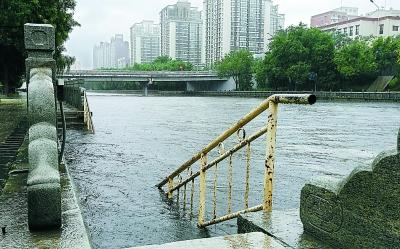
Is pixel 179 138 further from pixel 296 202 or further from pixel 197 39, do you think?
pixel 197 39

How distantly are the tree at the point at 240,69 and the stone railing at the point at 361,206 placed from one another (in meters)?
84.5

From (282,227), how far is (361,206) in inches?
35.5

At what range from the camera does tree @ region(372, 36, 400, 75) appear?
6306 centimetres

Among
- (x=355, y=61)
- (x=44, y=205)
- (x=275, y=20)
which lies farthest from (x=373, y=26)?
(x=44, y=205)

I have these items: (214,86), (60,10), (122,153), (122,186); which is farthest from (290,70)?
(122,186)

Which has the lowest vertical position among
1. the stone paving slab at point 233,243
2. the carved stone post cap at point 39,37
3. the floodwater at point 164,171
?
the floodwater at point 164,171

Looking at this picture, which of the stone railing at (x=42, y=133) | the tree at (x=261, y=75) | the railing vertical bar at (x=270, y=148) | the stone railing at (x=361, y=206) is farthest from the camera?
the tree at (x=261, y=75)

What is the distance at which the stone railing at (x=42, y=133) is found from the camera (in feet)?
11.5

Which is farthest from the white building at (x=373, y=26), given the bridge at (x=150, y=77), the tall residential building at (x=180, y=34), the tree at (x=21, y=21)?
the tree at (x=21, y=21)

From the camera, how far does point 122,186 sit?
8648mm

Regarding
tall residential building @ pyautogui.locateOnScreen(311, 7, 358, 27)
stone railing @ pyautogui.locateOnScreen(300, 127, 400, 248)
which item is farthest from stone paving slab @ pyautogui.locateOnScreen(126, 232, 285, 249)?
tall residential building @ pyautogui.locateOnScreen(311, 7, 358, 27)

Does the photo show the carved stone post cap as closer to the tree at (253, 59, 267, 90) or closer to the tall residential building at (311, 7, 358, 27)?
the tree at (253, 59, 267, 90)

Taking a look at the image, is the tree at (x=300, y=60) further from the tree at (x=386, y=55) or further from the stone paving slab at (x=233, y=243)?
the stone paving slab at (x=233, y=243)

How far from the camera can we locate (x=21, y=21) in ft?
71.5
